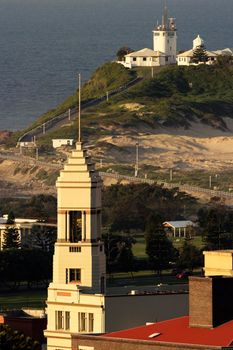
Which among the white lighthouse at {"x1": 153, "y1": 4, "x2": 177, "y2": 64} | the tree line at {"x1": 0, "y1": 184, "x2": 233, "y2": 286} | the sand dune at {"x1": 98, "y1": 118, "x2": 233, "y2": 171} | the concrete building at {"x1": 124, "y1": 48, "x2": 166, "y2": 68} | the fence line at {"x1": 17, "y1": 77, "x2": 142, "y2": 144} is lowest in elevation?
the tree line at {"x1": 0, "y1": 184, "x2": 233, "y2": 286}

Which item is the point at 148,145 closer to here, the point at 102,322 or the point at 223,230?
the point at 223,230

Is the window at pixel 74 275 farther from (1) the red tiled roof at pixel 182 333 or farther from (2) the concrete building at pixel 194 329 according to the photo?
(2) the concrete building at pixel 194 329

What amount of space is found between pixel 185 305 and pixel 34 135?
121998 mm

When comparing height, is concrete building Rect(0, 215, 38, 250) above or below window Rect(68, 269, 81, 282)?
above

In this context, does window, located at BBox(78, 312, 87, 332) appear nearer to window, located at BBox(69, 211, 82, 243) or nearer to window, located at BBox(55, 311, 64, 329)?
window, located at BBox(55, 311, 64, 329)

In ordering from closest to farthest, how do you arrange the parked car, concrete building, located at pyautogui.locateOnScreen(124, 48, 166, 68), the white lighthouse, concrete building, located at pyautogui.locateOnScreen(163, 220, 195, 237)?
the parked car → concrete building, located at pyautogui.locateOnScreen(163, 220, 195, 237) → concrete building, located at pyautogui.locateOnScreen(124, 48, 166, 68) → the white lighthouse

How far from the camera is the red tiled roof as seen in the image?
36.3 meters

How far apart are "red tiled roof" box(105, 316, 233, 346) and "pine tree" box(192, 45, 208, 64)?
141 metres

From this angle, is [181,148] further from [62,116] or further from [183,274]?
[183,274]

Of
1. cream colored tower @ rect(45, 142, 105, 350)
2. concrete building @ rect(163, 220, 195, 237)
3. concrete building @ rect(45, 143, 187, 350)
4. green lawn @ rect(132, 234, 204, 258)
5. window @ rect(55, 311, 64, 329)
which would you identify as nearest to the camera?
concrete building @ rect(45, 143, 187, 350)

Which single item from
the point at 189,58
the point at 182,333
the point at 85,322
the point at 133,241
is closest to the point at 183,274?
the point at 133,241

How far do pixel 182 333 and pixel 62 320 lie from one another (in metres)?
5.73

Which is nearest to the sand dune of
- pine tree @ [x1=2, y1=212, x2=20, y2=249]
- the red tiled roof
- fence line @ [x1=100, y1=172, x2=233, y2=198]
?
fence line @ [x1=100, y1=172, x2=233, y2=198]

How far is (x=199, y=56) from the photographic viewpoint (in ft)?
590
